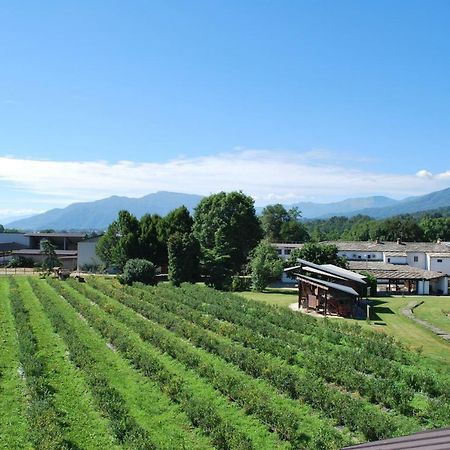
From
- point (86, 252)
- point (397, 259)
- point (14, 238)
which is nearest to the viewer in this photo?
point (397, 259)

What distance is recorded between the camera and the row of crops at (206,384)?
13.6 meters

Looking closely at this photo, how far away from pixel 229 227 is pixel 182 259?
9.72m

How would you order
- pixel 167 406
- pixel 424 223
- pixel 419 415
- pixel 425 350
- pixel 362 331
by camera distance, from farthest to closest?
1. pixel 424 223
2. pixel 362 331
3. pixel 425 350
4. pixel 167 406
5. pixel 419 415

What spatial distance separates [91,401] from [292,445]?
7048 mm

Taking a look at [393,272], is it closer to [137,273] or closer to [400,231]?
[137,273]

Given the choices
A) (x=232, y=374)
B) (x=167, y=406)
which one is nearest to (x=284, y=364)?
(x=232, y=374)

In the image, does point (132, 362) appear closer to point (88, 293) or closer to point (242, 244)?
point (88, 293)

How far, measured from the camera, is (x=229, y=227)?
57.1 meters

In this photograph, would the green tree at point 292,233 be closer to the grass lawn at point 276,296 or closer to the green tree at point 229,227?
the green tree at point 229,227

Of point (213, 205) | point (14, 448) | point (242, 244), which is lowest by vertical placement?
point (14, 448)

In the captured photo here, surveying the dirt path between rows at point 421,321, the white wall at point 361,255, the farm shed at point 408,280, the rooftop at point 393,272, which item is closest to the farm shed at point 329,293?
the dirt path between rows at point 421,321

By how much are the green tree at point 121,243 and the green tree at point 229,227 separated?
755 centimetres

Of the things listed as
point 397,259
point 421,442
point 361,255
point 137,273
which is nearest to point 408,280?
point 397,259

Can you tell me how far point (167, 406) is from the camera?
15.9 meters
